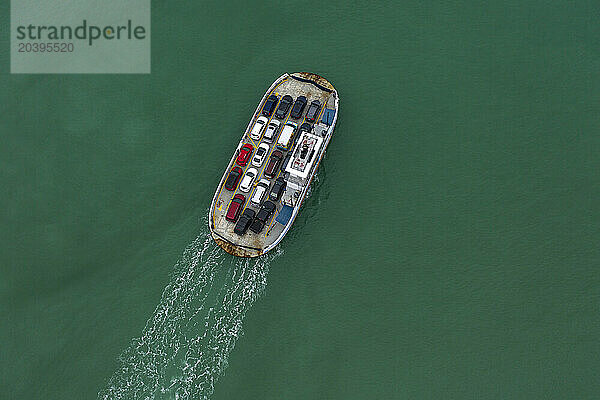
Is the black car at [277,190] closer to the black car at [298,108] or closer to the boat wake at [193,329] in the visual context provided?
the boat wake at [193,329]

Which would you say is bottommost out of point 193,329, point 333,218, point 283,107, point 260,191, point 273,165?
point 193,329

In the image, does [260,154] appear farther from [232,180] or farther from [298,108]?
[298,108]

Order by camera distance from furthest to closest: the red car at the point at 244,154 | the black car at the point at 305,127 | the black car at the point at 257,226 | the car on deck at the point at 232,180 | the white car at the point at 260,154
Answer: the black car at the point at 305,127
the red car at the point at 244,154
the white car at the point at 260,154
the car on deck at the point at 232,180
the black car at the point at 257,226

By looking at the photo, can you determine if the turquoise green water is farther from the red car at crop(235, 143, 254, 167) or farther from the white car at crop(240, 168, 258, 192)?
the white car at crop(240, 168, 258, 192)

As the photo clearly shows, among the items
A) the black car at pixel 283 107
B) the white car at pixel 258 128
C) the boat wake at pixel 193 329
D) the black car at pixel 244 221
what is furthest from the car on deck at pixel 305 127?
the boat wake at pixel 193 329

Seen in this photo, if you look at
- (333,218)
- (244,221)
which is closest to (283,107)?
(333,218)

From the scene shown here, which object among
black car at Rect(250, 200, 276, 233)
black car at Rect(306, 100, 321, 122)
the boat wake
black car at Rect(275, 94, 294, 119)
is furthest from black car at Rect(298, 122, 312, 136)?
Result: the boat wake
